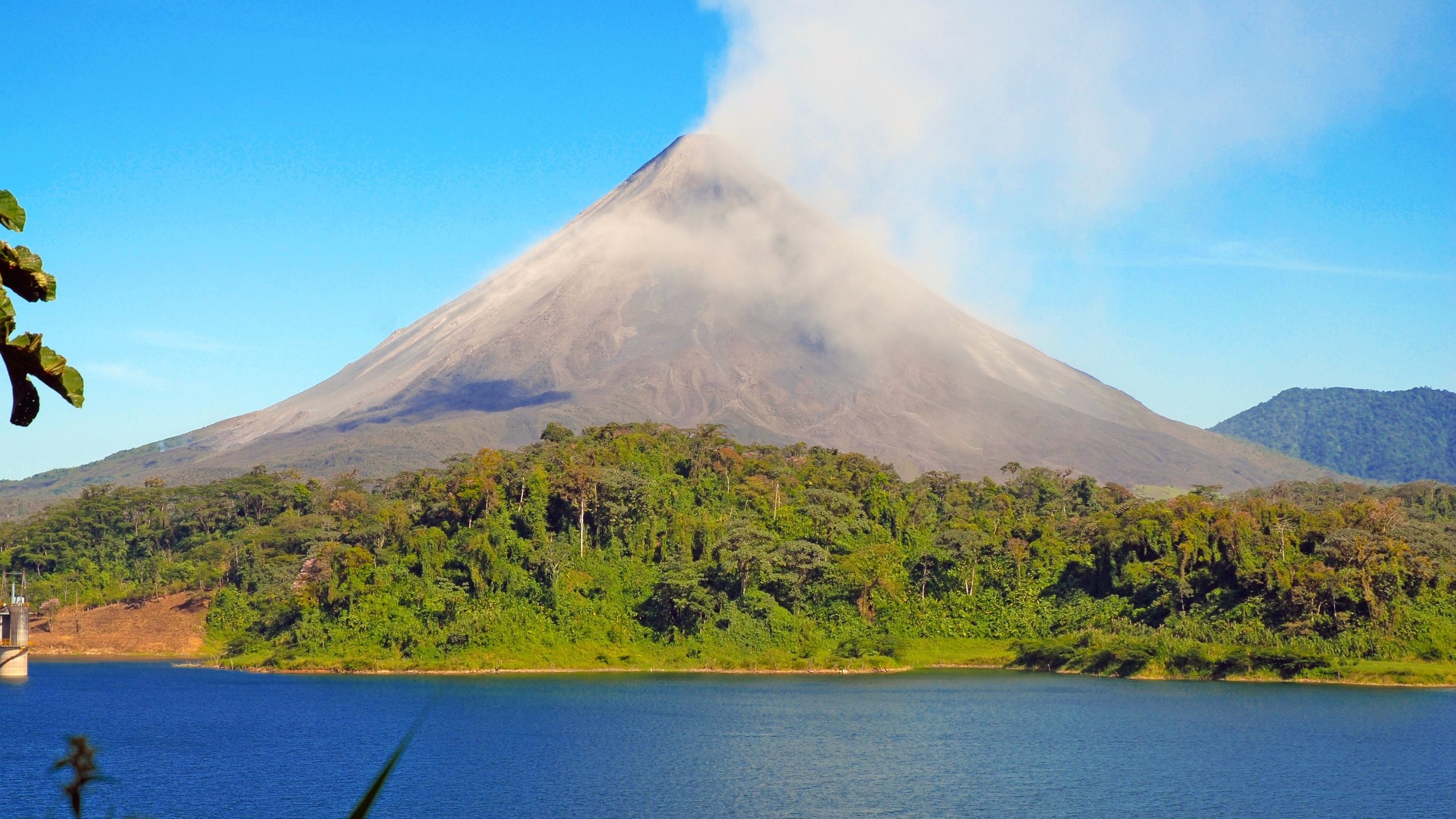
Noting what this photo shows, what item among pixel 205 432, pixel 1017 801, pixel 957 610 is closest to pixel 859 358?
pixel 205 432

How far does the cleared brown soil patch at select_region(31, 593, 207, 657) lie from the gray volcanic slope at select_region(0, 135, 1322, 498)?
53.5 metres

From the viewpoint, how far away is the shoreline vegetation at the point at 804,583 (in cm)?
4647

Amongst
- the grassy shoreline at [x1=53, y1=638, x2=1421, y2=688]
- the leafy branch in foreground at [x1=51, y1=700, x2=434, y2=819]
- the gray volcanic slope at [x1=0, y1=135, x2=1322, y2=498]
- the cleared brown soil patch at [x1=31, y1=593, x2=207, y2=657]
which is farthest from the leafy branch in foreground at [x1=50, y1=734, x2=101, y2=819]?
the gray volcanic slope at [x1=0, y1=135, x2=1322, y2=498]

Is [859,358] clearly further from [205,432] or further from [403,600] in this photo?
[403,600]

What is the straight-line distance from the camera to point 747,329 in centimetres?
15550

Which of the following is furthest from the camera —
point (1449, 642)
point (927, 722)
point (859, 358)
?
point (859, 358)

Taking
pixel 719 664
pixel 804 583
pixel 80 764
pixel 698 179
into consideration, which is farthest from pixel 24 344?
pixel 698 179

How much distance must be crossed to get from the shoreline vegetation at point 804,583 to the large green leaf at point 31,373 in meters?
A: 45.8

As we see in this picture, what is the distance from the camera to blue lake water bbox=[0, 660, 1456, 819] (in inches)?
989

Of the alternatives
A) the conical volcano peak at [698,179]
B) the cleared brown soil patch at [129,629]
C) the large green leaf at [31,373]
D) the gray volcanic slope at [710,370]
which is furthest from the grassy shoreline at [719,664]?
the conical volcano peak at [698,179]

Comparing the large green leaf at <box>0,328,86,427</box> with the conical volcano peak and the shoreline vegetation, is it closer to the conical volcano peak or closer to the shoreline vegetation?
the shoreline vegetation

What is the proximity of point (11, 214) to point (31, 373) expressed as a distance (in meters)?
0.49

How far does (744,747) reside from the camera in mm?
31062

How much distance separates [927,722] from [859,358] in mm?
121497
